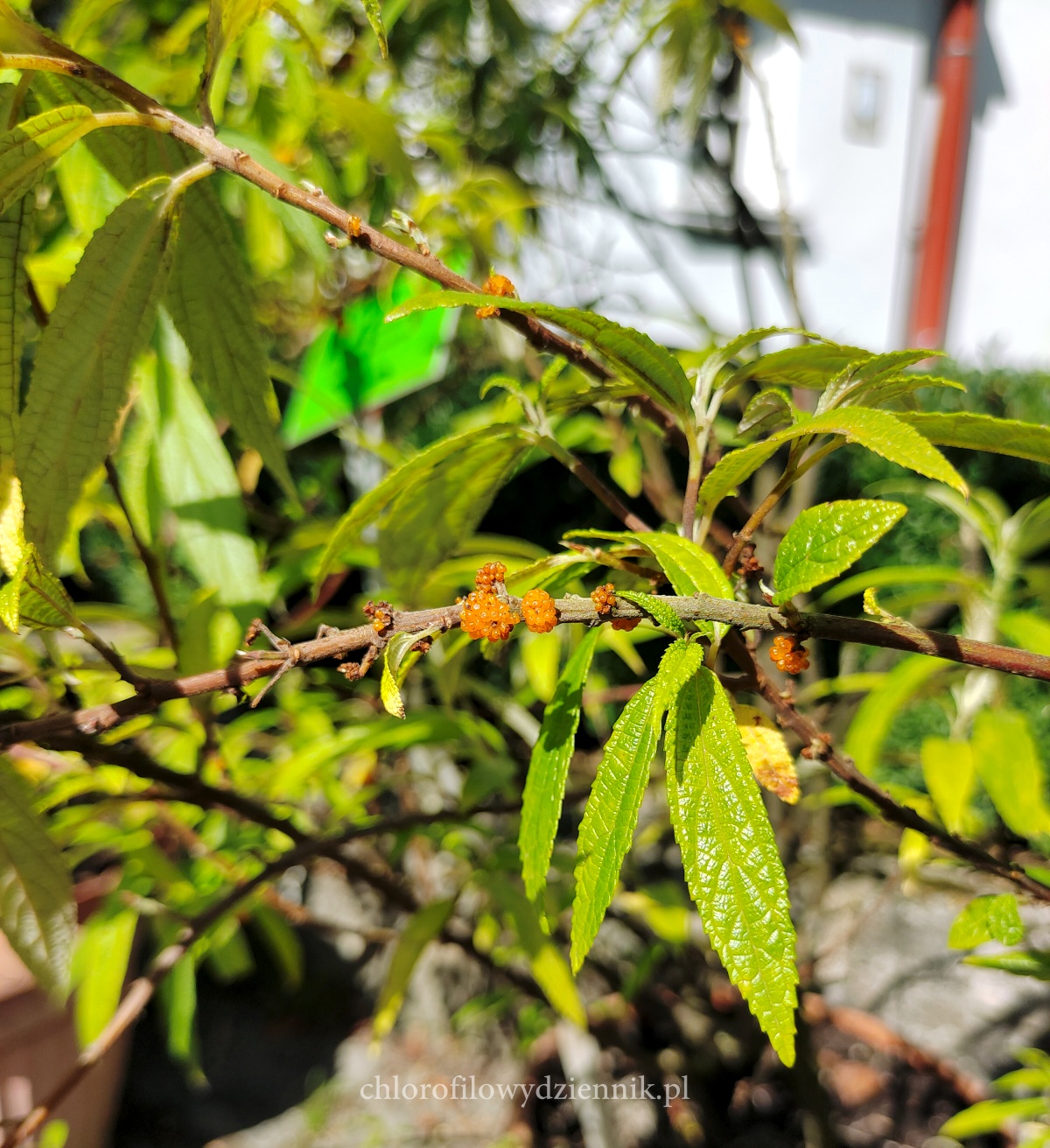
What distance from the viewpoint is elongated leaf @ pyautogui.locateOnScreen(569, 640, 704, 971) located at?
31cm

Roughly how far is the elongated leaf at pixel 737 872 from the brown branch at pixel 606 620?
0.04m

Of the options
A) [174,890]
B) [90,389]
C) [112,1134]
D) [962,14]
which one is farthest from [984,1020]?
[962,14]

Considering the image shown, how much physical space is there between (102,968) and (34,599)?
2.09 feet

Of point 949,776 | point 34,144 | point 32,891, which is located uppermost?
point 34,144

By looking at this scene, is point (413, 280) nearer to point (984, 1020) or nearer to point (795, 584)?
point (795, 584)

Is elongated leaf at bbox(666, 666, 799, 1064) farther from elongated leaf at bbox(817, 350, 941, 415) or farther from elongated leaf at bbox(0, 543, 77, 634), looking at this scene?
elongated leaf at bbox(0, 543, 77, 634)

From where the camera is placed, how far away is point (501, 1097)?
1.41 m

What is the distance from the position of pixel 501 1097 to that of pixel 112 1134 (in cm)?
68

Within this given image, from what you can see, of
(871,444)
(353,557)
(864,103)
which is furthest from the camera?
(864,103)

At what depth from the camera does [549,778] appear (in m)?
0.38

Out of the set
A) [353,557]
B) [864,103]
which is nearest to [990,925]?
[353,557]

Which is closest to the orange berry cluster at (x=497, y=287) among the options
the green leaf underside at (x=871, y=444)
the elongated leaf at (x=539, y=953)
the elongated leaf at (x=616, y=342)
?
the elongated leaf at (x=616, y=342)

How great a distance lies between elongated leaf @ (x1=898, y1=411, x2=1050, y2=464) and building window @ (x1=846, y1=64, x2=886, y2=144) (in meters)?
4.68

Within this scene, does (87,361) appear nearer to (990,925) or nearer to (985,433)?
(985,433)
